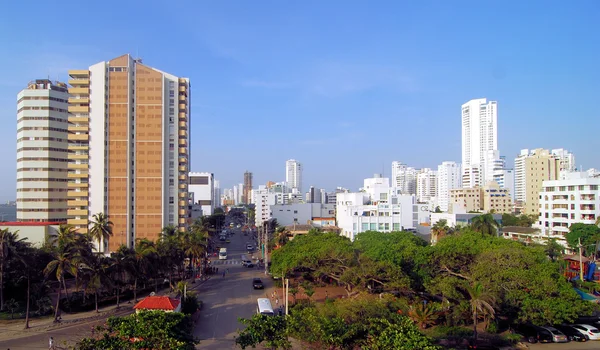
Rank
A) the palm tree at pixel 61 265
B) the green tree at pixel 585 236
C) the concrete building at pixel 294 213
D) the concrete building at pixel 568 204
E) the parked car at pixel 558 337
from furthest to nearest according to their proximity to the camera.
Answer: the concrete building at pixel 294 213
the concrete building at pixel 568 204
the green tree at pixel 585 236
the palm tree at pixel 61 265
the parked car at pixel 558 337

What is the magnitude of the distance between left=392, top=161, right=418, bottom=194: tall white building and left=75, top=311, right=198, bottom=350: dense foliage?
147876 mm

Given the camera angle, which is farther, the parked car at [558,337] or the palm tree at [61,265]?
the palm tree at [61,265]

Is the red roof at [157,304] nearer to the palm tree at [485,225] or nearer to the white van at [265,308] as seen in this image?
the white van at [265,308]

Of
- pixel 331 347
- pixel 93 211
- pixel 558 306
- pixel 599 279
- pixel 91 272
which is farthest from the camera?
pixel 93 211

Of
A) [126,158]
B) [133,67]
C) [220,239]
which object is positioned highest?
[133,67]

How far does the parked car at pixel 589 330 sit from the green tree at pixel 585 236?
26466 mm

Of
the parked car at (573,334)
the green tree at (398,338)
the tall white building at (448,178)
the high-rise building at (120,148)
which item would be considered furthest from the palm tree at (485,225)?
the tall white building at (448,178)

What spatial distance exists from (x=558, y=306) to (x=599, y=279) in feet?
79.9

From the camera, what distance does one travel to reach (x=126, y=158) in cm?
5159

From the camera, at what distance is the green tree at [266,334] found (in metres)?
15.5

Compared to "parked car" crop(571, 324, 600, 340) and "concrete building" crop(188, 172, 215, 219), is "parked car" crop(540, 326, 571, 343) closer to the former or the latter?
"parked car" crop(571, 324, 600, 340)

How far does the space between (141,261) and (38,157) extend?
116ft

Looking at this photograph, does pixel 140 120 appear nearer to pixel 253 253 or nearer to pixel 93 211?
pixel 93 211

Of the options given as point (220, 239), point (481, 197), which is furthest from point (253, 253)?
point (481, 197)
